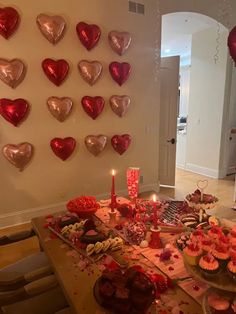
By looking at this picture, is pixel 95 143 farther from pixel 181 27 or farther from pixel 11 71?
pixel 181 27

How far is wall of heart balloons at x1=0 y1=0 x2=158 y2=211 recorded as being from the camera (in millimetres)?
2746

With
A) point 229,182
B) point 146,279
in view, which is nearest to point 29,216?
point 146,279

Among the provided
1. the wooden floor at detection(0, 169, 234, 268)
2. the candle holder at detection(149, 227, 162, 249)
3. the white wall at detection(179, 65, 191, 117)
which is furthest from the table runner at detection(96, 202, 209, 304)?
the white wall at detection(179, 65, 191, 117)

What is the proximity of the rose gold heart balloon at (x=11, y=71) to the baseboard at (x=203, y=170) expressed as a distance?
3.73m

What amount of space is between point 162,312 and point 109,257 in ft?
1.23

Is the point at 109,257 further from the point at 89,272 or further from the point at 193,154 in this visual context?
the point at 193,154

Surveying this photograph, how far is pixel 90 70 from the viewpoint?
10.1ft

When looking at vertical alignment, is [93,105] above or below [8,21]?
below

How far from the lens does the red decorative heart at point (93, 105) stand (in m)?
3.14

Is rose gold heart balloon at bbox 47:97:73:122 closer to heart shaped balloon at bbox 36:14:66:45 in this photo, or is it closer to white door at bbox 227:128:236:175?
heart shaped balloon at bbox 36:14:66:45

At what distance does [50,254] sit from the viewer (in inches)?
49.1

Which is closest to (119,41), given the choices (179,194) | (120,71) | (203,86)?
(120,71)

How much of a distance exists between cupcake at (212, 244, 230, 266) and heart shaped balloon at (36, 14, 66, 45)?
8.96 ft

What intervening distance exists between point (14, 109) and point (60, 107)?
0.51 metres
